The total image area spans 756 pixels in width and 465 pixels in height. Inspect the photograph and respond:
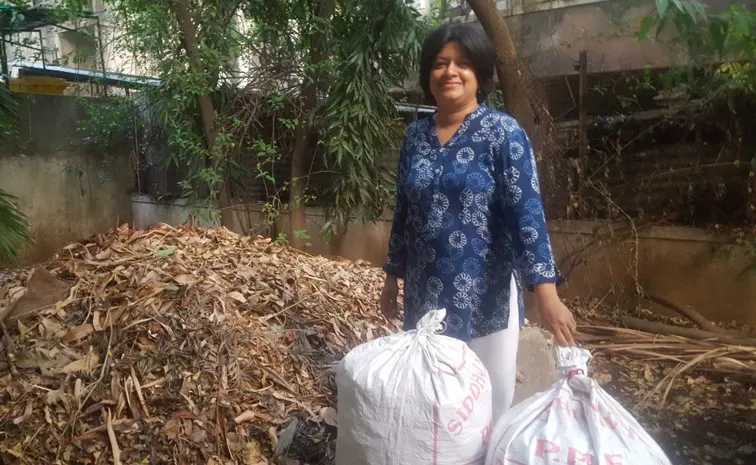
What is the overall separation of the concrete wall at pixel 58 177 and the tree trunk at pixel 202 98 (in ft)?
5.29

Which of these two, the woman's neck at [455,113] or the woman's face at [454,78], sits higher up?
the woman's face at [454,78]

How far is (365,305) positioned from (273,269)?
0.61 m

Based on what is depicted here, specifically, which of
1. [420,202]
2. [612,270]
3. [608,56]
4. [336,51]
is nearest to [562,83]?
[608,56]

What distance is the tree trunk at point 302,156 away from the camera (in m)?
5.34

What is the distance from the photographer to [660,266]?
462cm

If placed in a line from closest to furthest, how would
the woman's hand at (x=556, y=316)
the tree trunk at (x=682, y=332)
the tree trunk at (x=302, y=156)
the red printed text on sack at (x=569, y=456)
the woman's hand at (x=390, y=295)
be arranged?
the red printed text on sack at (x=569, y=456) < the woman's hand at (x=556, y=316) < the woman's hand at (x=390, y=295) < the tree trunk at (x=682, y=332) < the tree trunk at (x=302, y=156)

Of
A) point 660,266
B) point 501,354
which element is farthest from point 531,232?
point 660,266

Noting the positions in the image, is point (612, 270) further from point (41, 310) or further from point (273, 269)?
point (41, 310)

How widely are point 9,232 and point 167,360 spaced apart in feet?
3.25

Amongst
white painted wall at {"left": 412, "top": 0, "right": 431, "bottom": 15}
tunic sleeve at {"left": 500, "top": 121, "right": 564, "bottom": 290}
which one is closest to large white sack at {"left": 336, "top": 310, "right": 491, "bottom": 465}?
tunic sleeve at {"left": 500, "top": 121, "right": 564, "bottom": 290}

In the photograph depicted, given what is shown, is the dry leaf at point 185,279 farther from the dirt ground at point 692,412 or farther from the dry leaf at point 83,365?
the dirt ground at point 692,412

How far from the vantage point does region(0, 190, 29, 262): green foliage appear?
277cm

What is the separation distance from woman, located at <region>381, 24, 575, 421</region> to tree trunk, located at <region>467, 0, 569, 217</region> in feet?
5.81

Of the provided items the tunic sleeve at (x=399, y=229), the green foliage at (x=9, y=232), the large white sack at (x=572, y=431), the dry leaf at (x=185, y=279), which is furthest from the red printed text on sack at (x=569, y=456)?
the green foliage at (x=9, y=232)
